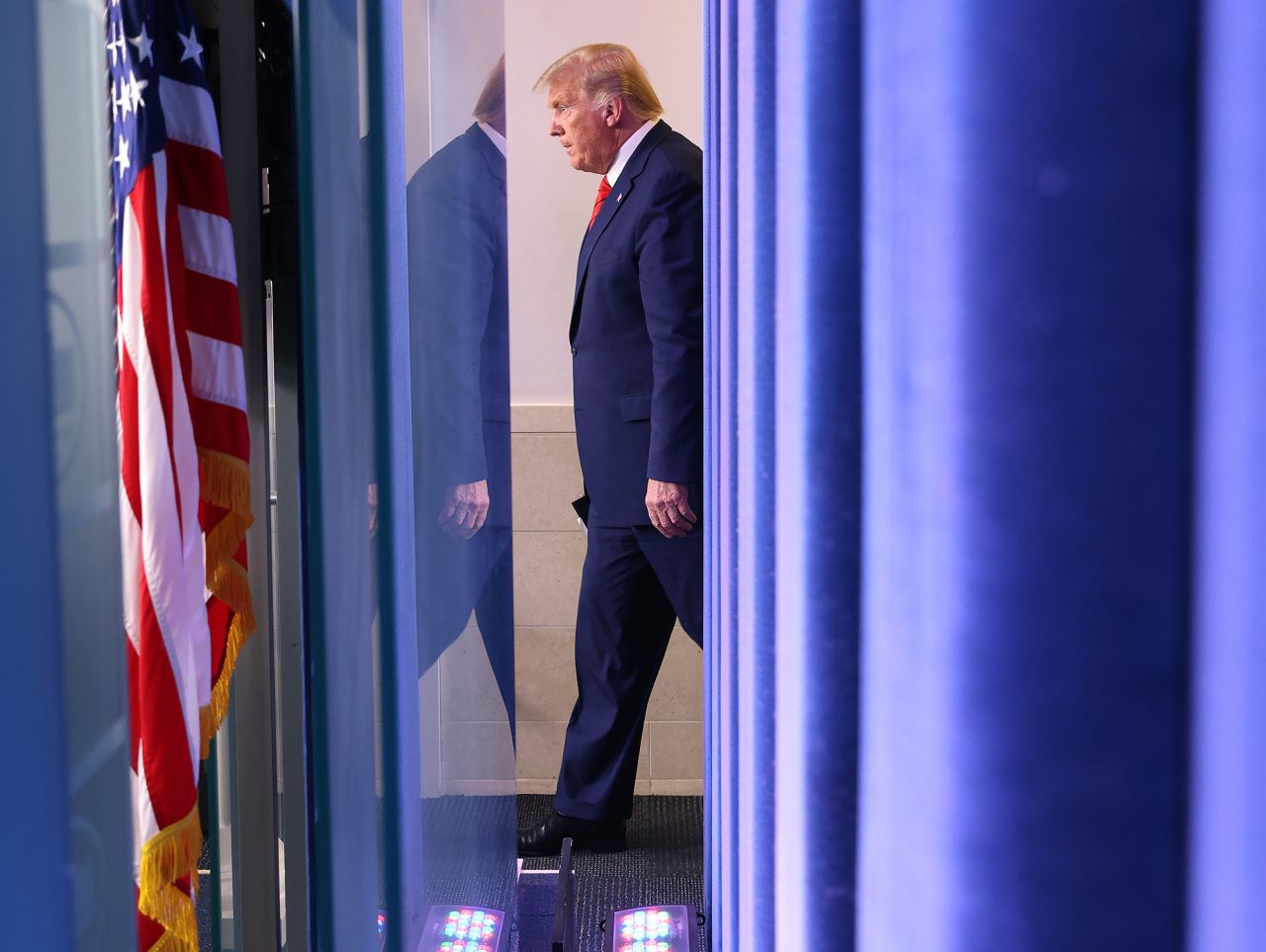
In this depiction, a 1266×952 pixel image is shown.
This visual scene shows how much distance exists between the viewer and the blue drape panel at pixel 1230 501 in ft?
0.40

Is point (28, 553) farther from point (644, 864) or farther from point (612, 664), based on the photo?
point (644, 864)

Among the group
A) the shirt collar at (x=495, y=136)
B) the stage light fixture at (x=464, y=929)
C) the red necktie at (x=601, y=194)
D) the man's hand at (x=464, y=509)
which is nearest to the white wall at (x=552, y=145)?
the red necktie at (x=601, y=194)

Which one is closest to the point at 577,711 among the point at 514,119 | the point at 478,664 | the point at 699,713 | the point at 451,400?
the point at 699,713

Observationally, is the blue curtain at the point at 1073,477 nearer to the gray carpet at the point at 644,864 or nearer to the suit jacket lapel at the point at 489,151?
the suit jacket lapel at the point at 489,151

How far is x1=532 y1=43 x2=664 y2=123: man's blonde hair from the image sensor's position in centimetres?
248

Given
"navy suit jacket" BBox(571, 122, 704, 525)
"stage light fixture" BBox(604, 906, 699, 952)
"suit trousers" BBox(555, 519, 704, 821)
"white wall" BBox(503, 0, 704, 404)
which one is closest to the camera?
"stage light fixture" BBox(604, 906, 699, 952)

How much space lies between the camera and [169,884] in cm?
110

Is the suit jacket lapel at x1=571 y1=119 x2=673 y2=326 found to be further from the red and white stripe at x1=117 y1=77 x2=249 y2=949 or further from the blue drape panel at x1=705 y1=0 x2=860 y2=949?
the blue drape panel at x1=705 y1=0 x2=860 y2=949

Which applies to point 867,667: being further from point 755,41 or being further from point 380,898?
point 380,898

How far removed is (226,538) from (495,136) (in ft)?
2.45

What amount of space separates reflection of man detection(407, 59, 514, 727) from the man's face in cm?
84

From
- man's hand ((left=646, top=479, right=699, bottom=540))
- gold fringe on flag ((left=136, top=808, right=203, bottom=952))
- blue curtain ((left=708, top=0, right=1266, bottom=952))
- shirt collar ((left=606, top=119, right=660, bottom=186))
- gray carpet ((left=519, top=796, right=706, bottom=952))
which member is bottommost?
gray carpet ((left=519, top=796, right=706, bottom=952))

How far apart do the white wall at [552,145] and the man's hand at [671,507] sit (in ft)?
2.34

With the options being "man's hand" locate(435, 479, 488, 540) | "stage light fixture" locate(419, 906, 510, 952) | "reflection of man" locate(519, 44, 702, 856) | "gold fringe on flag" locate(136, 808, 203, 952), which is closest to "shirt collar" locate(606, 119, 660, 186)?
"reflection of man" locate(519, 44, 702, 856)
